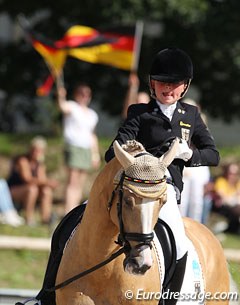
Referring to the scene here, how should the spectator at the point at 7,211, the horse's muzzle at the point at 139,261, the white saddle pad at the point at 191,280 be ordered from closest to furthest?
1. the horse's muzzle at the point at 139,261
2. the white saddle pad at the point at 191,280
3. the spectator at the point at 7,211

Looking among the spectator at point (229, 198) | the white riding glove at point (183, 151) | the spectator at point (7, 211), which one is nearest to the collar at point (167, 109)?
the white riding glove at point (183, 151)

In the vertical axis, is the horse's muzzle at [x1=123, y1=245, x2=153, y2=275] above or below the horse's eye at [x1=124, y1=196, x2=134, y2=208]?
below

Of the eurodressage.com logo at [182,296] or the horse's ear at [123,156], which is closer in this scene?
the horse's ear at [123,156]

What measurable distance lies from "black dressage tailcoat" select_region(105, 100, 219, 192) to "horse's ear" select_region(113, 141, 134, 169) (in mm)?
546

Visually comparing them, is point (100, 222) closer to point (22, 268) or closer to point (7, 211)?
point (22, 268)

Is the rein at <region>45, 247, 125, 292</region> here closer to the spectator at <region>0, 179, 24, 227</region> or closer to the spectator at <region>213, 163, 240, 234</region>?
the spectator at <region>0, 179, 24, 227</region>

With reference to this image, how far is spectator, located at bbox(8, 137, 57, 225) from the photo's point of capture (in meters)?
14.4

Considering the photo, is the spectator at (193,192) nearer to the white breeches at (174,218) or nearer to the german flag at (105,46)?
the german flag at (105,46)

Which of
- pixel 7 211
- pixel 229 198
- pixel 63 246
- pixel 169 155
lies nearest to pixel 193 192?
pixel 229 198

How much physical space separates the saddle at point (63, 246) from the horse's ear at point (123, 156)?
785mm

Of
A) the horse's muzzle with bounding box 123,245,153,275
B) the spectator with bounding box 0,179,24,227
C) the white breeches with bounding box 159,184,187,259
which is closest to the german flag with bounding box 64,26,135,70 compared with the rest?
the spectator with bounding box 0,179,24,227

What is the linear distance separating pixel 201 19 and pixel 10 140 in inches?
202

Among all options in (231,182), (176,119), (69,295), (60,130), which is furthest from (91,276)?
(60,130)

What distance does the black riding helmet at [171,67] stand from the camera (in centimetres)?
627
